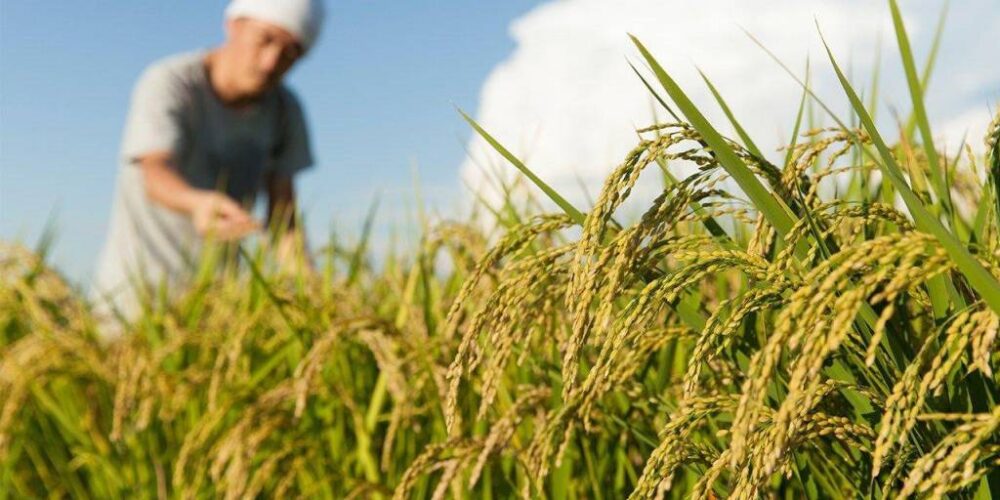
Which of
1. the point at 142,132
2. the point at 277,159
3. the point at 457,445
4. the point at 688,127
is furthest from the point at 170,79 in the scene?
the point at 688,127

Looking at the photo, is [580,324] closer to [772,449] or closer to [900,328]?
[772,449]

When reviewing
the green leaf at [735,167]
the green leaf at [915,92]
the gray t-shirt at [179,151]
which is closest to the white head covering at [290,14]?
the gray t-shirt at [179,151]

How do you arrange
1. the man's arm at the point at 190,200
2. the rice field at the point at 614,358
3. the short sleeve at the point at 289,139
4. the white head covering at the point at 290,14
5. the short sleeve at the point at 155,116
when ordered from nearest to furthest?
the rice field at the point at 614,358, the man's arm at the point at 190,200, the short sleeve at the point at 155,116, the white head covering at the point at 290,14, the short sleeve at the point at 289,139

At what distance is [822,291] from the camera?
865 millimetres

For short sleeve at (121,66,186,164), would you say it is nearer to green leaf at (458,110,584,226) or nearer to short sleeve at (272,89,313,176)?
short sleeve at (272,89,313,176)

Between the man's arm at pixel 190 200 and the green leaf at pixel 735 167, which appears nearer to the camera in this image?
the green leaf at pixel 735 167

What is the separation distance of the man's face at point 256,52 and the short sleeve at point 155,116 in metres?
0.49

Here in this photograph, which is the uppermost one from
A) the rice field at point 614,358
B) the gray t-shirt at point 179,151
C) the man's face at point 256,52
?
the man's face at point 256,52

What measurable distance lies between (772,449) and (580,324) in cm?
20

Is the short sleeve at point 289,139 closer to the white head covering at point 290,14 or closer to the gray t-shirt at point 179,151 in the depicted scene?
the gray t-shirt at point 179,151

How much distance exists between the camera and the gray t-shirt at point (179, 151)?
6.56 m

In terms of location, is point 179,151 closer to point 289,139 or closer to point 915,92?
point 289,139

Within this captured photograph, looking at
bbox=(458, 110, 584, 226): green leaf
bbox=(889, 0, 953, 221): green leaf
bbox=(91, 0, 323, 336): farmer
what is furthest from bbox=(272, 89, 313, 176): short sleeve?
bbox=(889, 0, 953, 221): green leaf

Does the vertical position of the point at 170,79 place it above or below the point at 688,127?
above
